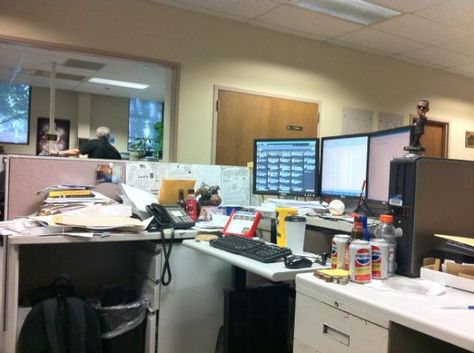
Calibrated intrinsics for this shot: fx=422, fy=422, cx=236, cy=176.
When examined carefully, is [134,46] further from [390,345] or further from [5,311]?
[390,345]

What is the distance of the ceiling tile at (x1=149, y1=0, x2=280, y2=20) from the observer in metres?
3.70

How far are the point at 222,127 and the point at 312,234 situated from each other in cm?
209

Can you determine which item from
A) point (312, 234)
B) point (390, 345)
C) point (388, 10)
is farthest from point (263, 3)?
point (390, 345)

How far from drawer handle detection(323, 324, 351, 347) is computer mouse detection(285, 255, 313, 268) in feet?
0.96

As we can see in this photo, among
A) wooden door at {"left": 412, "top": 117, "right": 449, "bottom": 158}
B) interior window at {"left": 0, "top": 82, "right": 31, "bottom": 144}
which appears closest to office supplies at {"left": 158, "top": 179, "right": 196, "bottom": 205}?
wooden door at {"left": 412, "top": 117, "right": 449, "bottom": 158}

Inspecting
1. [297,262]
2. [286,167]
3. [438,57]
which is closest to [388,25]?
[438,57]

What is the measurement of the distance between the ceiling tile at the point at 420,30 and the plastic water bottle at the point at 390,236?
3112 millimetres

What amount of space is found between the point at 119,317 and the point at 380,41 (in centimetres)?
399

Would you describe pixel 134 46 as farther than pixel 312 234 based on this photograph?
Yes

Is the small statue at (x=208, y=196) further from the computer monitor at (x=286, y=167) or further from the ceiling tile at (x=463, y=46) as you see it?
the ceiling tile at (x=463, y=46)

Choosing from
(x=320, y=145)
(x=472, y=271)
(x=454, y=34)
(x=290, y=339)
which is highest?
(x=454, y=34)

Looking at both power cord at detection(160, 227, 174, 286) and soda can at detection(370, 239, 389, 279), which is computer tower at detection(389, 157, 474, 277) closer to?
soda can at detection(370, 239, 389, 279)

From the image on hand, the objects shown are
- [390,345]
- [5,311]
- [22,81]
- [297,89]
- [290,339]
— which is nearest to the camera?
[390,345]

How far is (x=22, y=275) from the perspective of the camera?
235cm
